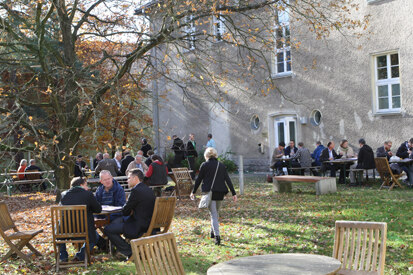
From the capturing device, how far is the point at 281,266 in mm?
4406

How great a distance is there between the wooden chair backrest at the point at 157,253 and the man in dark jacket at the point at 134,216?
270 centimetres

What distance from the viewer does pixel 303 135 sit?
21875mm

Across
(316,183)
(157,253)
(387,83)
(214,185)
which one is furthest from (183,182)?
(157,253)

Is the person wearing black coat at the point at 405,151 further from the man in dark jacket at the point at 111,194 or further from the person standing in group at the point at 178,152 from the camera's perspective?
the man in dark jacket at the point at 111,194

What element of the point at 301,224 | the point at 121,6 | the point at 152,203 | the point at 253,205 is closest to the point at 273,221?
the point at 301,224

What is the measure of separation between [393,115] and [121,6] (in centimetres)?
1038

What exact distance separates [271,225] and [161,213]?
3458 millimetres

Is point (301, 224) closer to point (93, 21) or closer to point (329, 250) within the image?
point (329, 250)

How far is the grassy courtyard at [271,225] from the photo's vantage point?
790 centimetres

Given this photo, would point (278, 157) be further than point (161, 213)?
Yes

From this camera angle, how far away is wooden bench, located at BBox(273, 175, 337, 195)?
14.8 meters

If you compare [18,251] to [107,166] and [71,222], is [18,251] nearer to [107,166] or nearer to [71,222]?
[71,222]

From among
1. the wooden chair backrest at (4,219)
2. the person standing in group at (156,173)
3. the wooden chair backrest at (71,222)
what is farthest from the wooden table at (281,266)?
the person standing in group at (156,173)

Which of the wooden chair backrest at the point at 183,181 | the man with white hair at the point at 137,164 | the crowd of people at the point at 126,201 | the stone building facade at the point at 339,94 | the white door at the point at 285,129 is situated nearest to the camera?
the crowd of people at the point at 126,201
